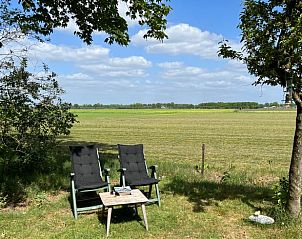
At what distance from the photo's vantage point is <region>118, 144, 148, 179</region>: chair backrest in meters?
7.02

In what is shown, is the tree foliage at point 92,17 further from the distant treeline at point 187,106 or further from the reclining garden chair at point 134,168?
the distant treeline at point 187,106

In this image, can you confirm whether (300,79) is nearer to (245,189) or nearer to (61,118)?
(245,189)

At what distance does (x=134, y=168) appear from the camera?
7.10 meters

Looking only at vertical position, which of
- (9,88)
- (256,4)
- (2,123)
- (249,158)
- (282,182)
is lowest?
(249,158)

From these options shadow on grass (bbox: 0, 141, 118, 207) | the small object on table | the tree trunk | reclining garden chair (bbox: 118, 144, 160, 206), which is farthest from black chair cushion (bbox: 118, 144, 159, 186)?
the tree trunk

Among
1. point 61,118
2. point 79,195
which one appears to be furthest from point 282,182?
point 61,118

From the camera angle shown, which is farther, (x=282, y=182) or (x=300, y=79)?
(x=282, y=182)

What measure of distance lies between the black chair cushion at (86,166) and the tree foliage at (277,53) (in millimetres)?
3331

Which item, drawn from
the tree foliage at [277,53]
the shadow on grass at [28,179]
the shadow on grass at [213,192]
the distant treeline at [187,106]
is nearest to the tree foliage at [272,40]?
the tree foliage at [277,53]

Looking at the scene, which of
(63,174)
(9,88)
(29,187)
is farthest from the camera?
(63,174)

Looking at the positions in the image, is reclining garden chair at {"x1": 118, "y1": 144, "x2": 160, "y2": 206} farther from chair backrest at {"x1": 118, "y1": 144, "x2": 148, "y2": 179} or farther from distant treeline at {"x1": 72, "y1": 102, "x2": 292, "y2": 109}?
distant treeline at {"x1": 72, "y1": 102, "x2": 292, "y2": 109}

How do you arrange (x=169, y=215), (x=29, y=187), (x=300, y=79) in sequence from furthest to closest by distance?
(x=29, y=187)
(x=169, y=215)
(x=300, y=79)

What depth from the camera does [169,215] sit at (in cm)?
591

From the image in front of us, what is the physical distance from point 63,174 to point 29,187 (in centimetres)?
124
